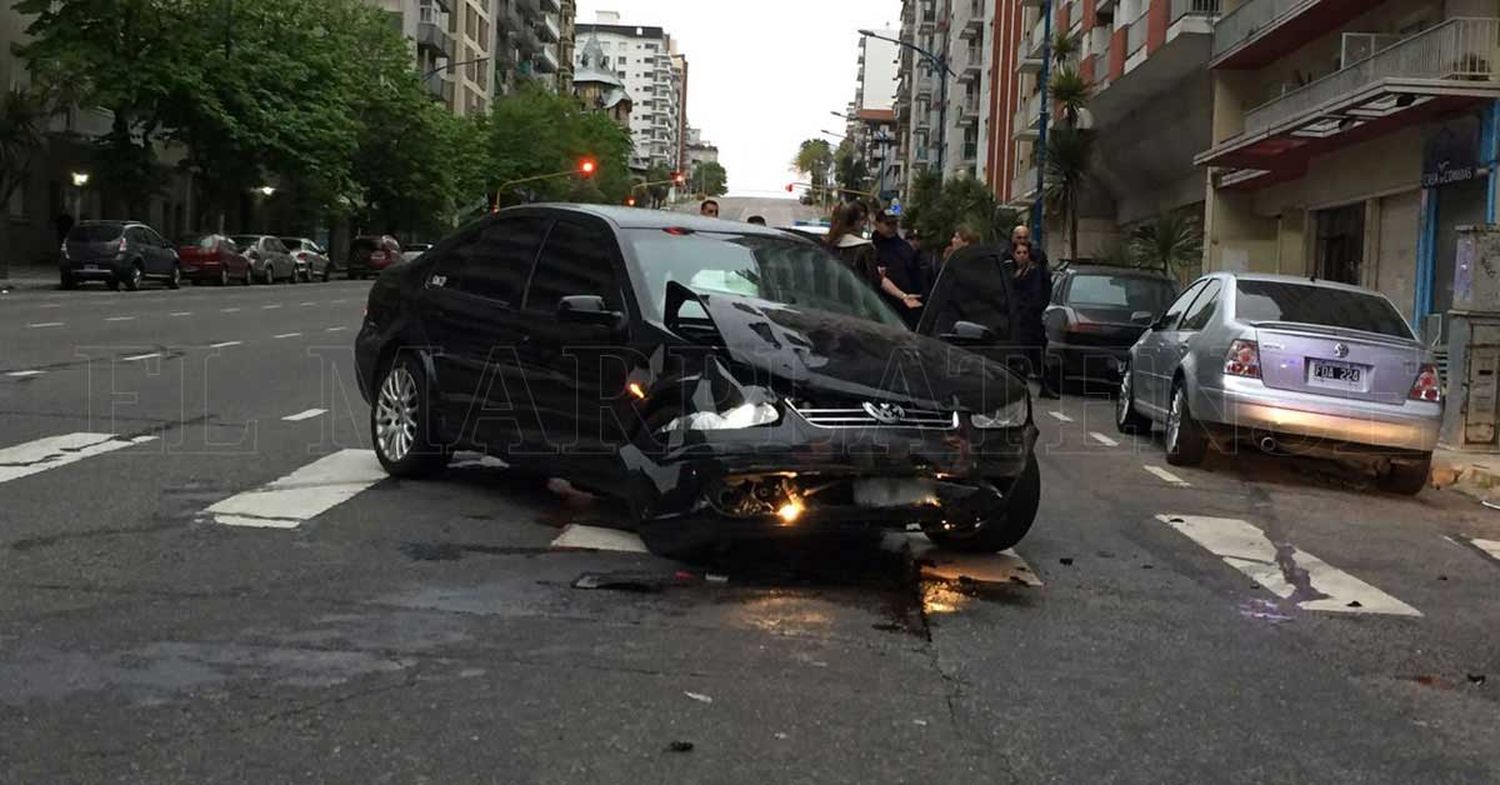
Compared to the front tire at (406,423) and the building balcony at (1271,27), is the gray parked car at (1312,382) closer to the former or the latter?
the front tire at (406,423)

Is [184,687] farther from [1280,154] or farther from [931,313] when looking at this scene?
[1280,154]

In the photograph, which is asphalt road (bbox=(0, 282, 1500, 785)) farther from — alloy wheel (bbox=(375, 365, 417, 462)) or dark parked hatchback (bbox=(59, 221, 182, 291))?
dark parked hatchback (bbox=(59, 221, 182, 291))

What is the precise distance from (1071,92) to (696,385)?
3357 centimetres

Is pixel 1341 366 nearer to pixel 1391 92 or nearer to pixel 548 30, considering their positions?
pixel 1391 92

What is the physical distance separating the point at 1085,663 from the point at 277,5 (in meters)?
43.2

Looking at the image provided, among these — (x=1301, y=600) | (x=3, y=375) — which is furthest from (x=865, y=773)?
(x=3, y=375)

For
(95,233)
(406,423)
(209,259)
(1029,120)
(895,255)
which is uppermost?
(1029,120)

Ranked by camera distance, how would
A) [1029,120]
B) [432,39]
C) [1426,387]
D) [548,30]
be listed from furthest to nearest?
[548,30]
[432,39]
[1029,120]
[1426,387]

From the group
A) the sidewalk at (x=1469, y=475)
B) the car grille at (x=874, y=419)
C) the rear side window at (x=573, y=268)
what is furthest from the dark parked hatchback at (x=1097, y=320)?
the car grille at (x=874, y=419)

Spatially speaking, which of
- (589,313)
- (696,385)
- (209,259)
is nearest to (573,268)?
(589,313)

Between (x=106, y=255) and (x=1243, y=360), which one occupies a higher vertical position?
(x=106, y=255)

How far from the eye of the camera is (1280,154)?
26.8m

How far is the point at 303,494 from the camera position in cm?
787

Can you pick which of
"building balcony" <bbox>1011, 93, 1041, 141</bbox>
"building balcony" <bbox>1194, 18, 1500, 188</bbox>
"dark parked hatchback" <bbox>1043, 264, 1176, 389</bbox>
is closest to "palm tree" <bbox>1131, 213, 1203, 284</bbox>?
"building balcony" <bbox>1194, 18, 1500, 188</bbox>
